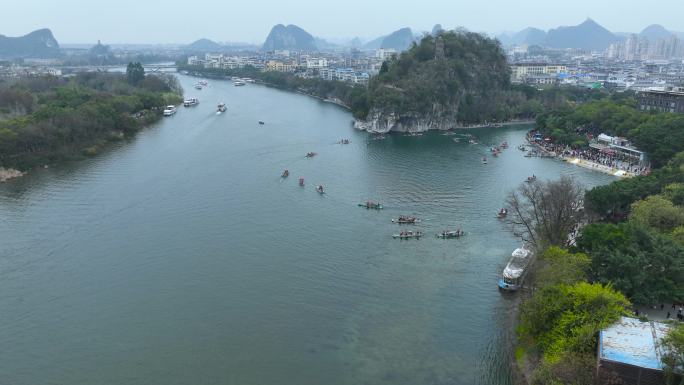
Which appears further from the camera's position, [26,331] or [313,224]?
[313,224]

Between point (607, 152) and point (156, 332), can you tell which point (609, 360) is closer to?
point (156, 332)

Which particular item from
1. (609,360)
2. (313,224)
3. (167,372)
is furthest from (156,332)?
(609,360)

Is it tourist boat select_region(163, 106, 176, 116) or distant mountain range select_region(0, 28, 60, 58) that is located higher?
distant mountain range select_region(0, 28, 60, 58)

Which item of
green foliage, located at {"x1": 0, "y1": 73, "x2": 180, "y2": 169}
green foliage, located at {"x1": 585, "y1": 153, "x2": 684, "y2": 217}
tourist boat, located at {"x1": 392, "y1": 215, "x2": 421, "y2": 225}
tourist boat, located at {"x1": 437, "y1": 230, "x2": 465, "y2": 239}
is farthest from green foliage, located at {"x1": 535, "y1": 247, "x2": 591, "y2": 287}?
green foliage, located at {"x1": 0, "y1": 73, "x2": 180, "y2": 169}

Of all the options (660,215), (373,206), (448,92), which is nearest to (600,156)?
(448,92)

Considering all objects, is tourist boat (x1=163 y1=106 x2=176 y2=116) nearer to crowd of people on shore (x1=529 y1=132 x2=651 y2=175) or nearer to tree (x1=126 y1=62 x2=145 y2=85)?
tree (x1=126 y1=62 x2=145 y2=85)

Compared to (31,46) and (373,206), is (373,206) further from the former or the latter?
(31,46)

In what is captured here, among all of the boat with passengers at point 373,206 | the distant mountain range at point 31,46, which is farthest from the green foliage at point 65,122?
→ the distant mountain range at point 31,46

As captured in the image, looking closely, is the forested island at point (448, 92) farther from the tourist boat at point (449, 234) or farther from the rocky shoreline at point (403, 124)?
the tourist boat at point (449, 234)
